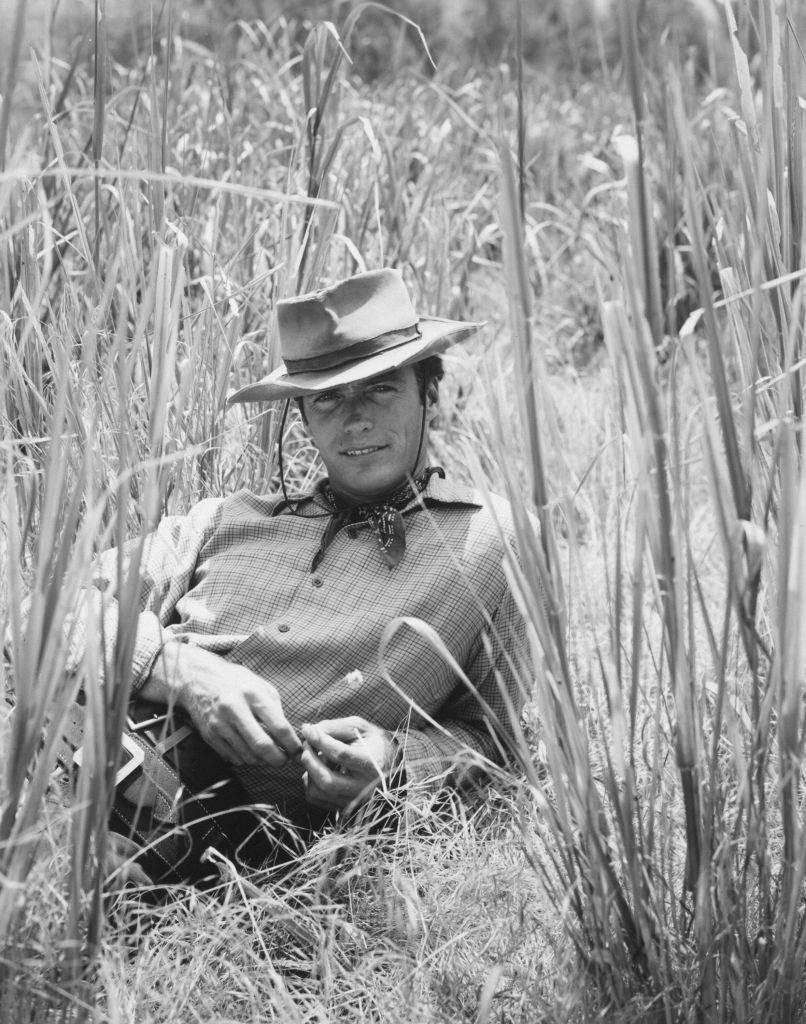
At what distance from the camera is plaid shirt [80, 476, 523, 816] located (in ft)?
7.12

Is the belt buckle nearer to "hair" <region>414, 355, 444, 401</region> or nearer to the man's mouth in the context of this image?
the man's mouth

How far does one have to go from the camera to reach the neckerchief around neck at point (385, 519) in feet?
7.42

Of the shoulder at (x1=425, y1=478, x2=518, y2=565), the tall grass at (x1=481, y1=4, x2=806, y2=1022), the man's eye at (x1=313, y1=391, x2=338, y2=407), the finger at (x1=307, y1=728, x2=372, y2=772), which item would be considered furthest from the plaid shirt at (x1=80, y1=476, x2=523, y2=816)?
the tall grass at (x1=481, y1=4, x2=806, y2=1022)

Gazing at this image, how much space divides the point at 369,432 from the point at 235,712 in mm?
582

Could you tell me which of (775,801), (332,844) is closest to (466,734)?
(332,844)

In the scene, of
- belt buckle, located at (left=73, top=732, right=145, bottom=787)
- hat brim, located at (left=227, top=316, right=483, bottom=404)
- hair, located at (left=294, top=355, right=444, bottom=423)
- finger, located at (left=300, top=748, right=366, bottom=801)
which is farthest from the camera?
hair, located at (left=294, top=355, right=444, bottom=423)

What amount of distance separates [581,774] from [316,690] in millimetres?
926

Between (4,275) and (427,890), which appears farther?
(4,275)

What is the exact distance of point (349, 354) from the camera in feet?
7.59

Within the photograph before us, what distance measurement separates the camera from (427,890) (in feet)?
6.06

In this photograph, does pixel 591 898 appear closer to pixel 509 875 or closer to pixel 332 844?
pixel 509 875

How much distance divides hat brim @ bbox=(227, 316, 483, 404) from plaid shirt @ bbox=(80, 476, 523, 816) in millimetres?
238

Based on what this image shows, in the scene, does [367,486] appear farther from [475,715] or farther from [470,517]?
[475,715]

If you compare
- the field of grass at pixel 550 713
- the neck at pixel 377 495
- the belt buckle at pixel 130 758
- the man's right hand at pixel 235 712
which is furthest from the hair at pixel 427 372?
the belt buckle at pixel 130 758
